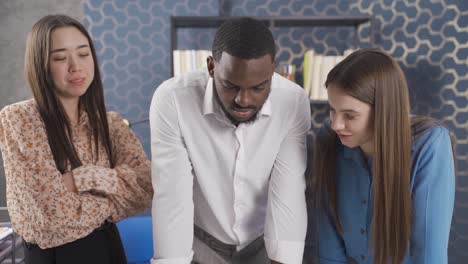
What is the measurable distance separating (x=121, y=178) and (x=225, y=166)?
1.02ft

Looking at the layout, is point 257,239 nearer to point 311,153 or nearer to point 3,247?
point 311,153

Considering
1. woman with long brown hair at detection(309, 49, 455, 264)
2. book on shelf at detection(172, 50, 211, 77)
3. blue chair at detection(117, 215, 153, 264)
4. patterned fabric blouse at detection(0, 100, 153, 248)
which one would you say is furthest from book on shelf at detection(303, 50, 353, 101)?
patterned fabric blouse at detection(0, 100, 153, 248)

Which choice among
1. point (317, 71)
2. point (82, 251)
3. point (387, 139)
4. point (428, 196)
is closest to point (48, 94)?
point (82, 251)

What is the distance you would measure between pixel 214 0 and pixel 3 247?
6.63 ft

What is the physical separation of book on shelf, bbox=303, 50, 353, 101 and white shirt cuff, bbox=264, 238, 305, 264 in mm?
1685

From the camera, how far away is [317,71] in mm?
2744

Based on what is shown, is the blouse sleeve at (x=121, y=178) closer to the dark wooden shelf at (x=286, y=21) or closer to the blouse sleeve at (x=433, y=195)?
the blouse sleeve at (x=433, y=195)

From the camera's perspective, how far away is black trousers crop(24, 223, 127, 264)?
3.73 feet

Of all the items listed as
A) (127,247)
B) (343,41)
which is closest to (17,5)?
(127,247)

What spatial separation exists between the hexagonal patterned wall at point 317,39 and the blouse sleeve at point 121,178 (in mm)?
1648

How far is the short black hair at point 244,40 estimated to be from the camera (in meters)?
0.97

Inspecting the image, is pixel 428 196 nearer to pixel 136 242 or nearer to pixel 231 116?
pixel 231 116

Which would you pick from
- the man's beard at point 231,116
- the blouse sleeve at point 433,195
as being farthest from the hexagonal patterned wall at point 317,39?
the blouse sleeve at point 433,195

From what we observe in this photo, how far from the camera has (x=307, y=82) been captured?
2.76 m
